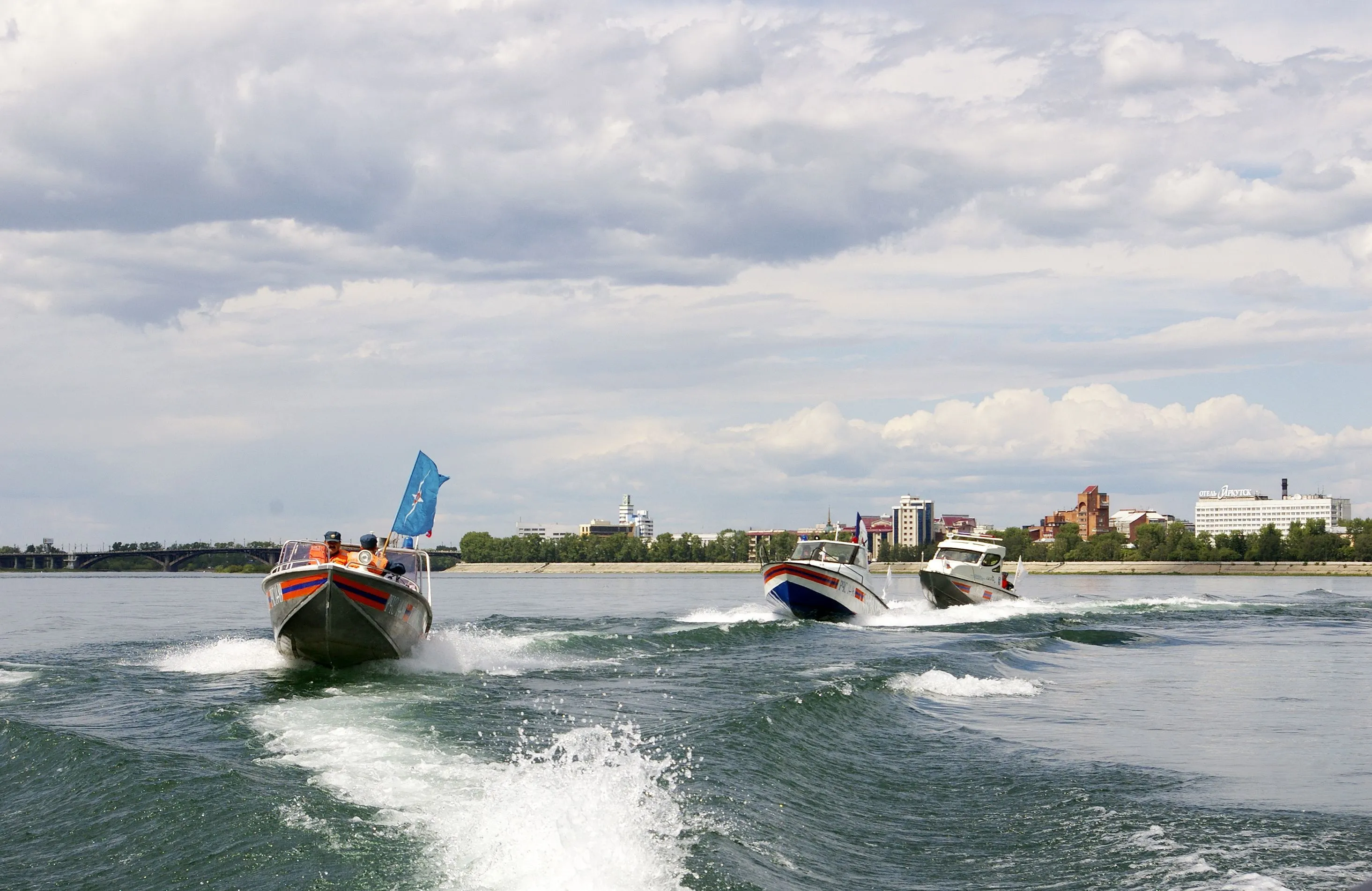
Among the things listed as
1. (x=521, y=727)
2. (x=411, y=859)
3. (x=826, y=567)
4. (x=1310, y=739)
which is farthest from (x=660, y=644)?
(x=411, y=859)

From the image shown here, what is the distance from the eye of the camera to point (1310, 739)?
18969 millimetres

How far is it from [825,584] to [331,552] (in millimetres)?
23770

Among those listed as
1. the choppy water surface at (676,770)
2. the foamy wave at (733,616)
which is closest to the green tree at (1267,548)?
the foamy wave at (733,616)

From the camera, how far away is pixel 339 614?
22.8 meters

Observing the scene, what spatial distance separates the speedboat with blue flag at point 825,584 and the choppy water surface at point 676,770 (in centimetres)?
1064

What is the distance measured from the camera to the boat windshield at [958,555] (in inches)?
2162

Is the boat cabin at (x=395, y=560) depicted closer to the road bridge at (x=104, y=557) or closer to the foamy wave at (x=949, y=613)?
the foamy wave at (x=949, y=613)

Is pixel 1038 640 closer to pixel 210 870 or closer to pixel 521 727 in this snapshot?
pixel 521 727

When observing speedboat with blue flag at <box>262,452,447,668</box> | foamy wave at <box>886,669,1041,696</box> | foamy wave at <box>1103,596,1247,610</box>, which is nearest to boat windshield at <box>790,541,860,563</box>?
foamy wave at <box>886,669,1041,696</box>

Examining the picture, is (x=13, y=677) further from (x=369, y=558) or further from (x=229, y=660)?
(x=369, y=558)

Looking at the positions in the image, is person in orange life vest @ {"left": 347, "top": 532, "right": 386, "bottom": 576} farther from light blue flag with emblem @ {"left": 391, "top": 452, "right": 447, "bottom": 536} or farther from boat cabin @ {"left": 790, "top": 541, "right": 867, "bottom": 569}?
boat cabin @ {"left": 790, "top": 541, "right": 867, "bottom": 569}

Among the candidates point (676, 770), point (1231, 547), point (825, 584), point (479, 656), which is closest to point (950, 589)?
point (825, 584)

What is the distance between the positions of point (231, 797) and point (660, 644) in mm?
21688

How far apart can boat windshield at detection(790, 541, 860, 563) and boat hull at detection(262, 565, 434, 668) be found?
76.3 feet
